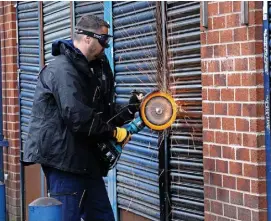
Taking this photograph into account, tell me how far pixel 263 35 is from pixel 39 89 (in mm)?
1841

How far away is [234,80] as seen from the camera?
5.66 meters

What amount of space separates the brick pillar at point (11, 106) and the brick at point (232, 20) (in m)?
5.30

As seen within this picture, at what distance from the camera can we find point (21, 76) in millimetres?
10383

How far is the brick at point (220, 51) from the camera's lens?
5.77 metres

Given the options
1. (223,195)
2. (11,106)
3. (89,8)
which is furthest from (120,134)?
(11,106)

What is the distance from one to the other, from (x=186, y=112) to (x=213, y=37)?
78cm

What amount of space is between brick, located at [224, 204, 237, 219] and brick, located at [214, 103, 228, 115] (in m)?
0.68

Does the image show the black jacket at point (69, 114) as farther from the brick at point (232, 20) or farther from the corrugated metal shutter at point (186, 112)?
the brick at point (232, 20)

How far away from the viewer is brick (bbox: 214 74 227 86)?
227 inches

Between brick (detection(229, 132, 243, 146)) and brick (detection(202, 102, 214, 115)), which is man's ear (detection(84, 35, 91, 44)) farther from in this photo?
brick (detection(229, 132, 243, 146))

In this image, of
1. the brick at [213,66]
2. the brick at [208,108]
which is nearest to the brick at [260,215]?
the brick at [208,108]

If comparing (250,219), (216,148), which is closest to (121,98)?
(216,148)

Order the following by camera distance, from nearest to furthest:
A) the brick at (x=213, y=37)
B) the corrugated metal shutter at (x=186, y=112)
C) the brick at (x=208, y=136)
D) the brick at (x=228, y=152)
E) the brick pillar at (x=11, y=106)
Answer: the brick at (x=228, y=152) < the brick at (x=213, y=37) < the brick at (x=208, y=136) < the corrugated metal shutter at (x=186, y=112) < the brick pillar at (x=11, y=106)

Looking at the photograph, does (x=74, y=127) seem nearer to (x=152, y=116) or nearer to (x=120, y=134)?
(x=120, y=134)
